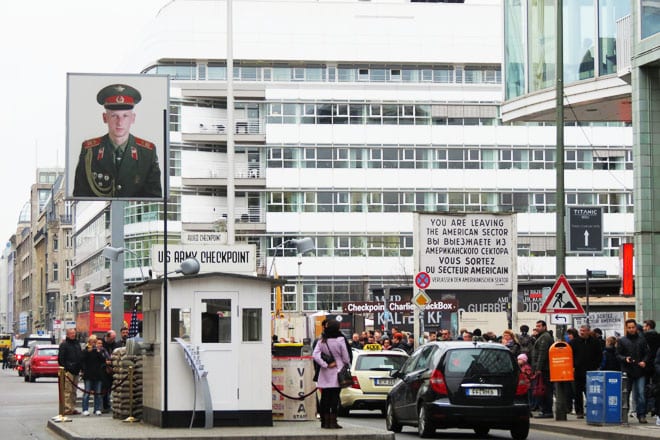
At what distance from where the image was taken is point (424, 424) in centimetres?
2228

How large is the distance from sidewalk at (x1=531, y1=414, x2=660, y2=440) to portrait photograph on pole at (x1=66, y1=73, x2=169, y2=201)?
52.8 feet

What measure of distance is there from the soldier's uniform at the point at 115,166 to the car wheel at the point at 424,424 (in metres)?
17.7

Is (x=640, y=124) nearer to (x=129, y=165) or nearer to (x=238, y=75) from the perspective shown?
(x=129, y=165)

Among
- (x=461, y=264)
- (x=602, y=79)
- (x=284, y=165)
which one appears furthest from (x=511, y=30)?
(x=284, y=165)

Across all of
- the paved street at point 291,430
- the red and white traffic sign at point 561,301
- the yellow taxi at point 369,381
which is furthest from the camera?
the yellow taxi at point 369,381

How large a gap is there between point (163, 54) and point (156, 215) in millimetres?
10031

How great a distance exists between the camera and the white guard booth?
2209 centimetres

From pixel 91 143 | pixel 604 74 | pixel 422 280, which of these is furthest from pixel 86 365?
pixel 604 74

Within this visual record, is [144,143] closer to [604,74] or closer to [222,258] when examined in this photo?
[604,74]

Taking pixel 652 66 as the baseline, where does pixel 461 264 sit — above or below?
below

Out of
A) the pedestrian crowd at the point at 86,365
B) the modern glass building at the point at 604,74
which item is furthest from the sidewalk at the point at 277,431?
the modern glass building at the point at 604,74

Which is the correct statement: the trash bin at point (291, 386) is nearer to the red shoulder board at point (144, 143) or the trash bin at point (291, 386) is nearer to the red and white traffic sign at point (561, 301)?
the red and white traffic sign at point (561, 301)

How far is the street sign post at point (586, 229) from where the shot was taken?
3091 cm

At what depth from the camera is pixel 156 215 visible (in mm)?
87938
